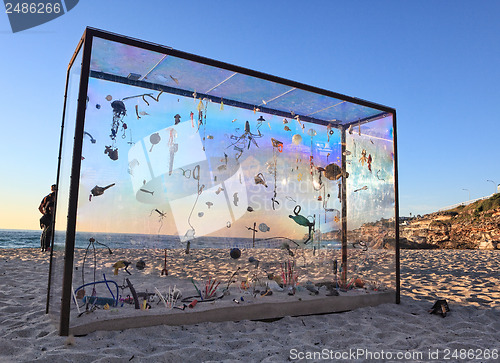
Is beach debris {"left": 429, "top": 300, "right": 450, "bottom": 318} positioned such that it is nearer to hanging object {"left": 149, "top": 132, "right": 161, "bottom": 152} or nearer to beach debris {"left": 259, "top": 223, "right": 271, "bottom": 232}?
beach debris {"left": 259, "top": 223, "right": 271, "bottom": 232}

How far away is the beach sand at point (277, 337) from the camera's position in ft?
8.93

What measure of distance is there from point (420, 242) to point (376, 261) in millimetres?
14613

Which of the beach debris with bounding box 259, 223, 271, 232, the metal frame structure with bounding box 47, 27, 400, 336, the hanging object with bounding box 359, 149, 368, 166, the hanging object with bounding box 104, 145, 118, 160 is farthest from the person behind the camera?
the hanging object with bounding box 359, 149, 368, 166

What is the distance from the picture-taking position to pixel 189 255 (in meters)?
4.35

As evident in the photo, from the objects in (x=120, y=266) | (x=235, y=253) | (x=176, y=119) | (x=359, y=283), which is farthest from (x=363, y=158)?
(x=120, y=266)

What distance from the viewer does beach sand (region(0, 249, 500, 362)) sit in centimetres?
272

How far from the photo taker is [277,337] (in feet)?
10.8

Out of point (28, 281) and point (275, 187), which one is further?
point (28, 281)

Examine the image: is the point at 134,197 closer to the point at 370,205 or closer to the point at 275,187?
the point at 275,187

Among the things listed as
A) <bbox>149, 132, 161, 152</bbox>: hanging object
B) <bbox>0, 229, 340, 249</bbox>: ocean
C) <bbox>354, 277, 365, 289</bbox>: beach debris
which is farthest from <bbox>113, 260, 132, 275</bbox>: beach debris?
<bbox>354, 277, 365, 289</bbox>: beach debris

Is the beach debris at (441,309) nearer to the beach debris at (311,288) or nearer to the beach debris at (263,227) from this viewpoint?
the beach debris at (311,288)

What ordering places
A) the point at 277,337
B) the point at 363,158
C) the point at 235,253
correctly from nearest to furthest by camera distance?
the point at 277,337 → the point at 235,253 → the point at 363,158

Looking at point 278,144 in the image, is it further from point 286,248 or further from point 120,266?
point 120,266

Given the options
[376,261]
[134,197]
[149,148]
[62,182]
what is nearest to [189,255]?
[134,197]
